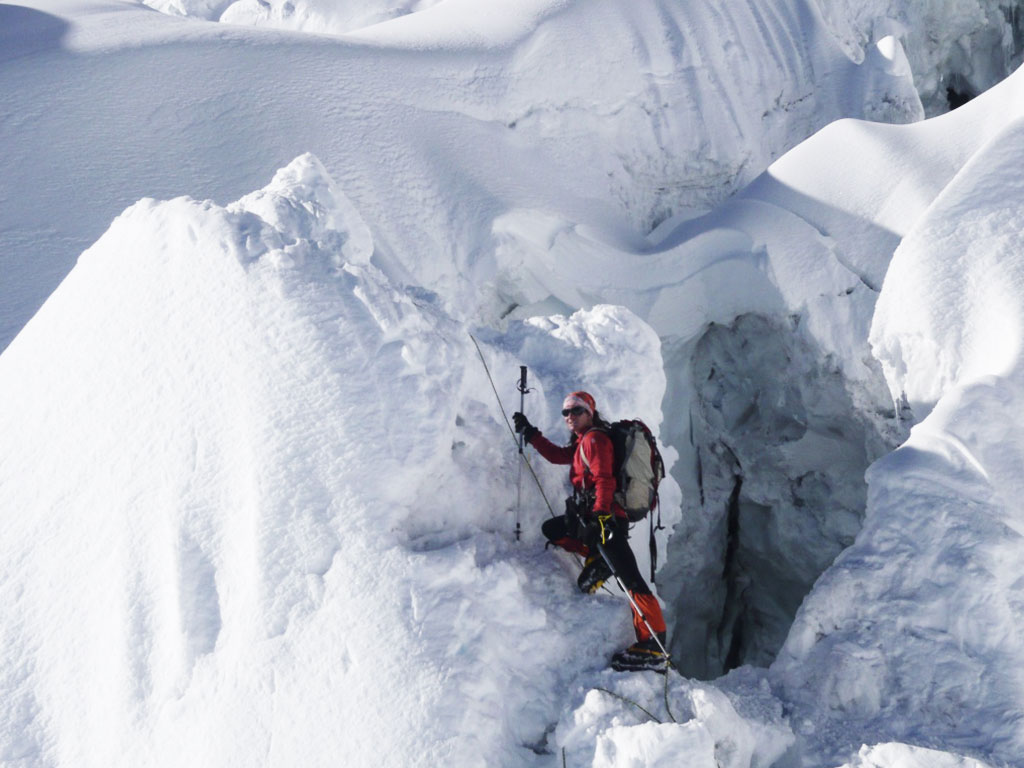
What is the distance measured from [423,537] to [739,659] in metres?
5.43

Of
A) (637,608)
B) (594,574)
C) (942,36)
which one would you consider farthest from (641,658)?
(942,36)

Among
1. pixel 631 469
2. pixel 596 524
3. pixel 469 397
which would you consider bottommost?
pixel 596 524

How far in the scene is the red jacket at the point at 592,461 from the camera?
13.4ft

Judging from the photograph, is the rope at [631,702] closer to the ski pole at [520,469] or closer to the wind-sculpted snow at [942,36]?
the ski pole at [520,469]

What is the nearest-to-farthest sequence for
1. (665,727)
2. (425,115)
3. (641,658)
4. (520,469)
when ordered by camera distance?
(665,727) → (641,658) → (520,469) → (425,115)

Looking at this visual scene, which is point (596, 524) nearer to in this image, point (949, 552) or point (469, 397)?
point (469, 397)

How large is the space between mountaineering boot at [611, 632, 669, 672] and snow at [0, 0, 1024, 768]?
8 centimetres

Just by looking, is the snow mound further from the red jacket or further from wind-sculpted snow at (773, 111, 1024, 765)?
the red jacket

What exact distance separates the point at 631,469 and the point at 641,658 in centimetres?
84

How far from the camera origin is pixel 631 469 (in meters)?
4.25

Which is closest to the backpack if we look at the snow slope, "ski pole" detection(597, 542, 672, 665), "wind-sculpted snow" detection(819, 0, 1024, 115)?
"ski pole" detection(597, 542, 672, 665)

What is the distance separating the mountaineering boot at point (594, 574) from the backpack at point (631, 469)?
0.82ft

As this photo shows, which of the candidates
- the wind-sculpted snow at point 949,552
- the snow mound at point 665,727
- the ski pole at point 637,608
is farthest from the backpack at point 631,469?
the wind-sculpted snow at point 949,552

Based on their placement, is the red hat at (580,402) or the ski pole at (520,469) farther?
the ski pole at (520,469)
